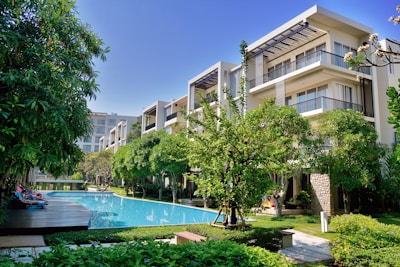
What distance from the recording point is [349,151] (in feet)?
54.9

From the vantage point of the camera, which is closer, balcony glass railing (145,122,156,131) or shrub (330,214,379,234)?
shrub (330,214,379,234)

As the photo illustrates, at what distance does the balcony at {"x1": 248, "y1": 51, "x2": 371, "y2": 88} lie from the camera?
20.0 meters

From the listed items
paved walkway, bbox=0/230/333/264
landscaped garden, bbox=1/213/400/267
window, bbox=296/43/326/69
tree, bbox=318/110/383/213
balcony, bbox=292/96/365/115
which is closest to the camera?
landscaped garden, bbox=1/213/400/267

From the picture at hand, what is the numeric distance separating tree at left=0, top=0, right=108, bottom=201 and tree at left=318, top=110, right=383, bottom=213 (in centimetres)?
1475

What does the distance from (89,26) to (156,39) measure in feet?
33.6

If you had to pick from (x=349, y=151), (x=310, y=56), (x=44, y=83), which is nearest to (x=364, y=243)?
(x=44, y=83)

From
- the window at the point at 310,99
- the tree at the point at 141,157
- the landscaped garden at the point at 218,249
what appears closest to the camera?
the landscaped garden at the point at 218,249

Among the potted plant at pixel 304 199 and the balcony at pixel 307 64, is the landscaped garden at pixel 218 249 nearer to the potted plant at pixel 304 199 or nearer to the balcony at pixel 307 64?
the potted plant at pixel 304 199

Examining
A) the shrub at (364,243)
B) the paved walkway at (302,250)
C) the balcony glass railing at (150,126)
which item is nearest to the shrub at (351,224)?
the shrub at (364,243)

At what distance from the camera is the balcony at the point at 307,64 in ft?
65.6

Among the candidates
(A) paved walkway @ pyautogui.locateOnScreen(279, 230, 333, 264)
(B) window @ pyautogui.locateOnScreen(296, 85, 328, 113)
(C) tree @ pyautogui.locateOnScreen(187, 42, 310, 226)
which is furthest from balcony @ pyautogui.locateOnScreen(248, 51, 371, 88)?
(A) paved walkway @ pyautogui.locateOnScreen(279, 230, 333, 264)

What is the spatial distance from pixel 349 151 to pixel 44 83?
A: 16.2 metres

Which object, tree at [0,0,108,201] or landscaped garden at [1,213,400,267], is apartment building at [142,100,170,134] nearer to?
landscaped garden at [1,213,400,267]

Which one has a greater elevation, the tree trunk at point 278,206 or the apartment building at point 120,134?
the apartment building at point 120,134
